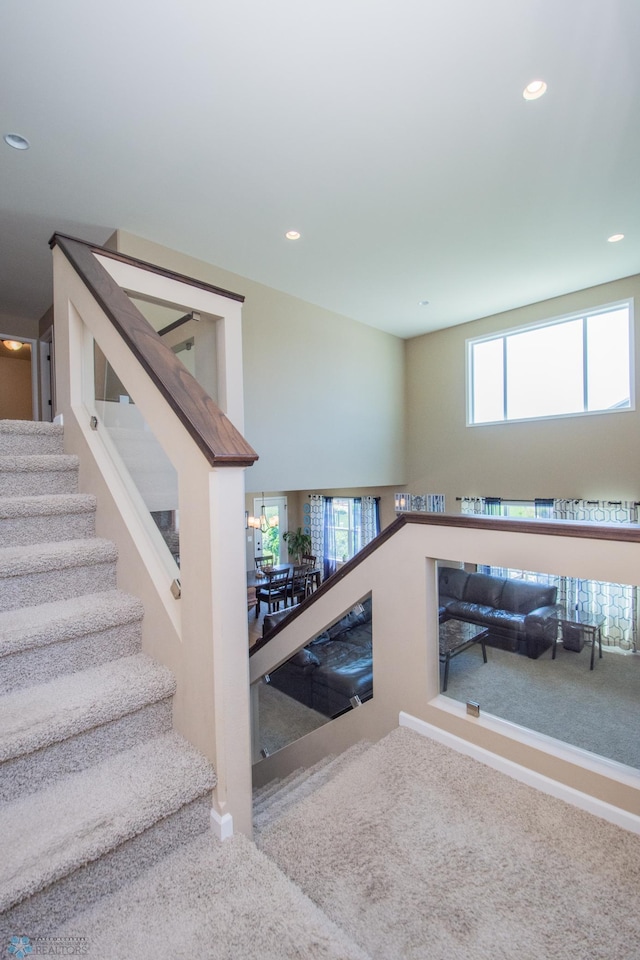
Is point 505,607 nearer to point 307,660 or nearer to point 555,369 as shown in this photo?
point 307,660

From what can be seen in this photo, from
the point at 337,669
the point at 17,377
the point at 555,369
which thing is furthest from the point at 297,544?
the point at 337,669

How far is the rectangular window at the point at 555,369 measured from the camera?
5770 mm

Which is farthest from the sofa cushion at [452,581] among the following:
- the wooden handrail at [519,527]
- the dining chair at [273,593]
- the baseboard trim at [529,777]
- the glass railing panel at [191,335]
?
the dining chair at [273,593]

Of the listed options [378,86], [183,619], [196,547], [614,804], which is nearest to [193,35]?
[378,86]

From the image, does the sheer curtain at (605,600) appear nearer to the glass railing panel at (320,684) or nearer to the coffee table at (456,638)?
the coffee table at (456,638)

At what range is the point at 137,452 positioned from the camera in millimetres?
1882

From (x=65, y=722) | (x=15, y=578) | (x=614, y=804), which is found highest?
(x=15, y=578)

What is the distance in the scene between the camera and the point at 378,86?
273cm

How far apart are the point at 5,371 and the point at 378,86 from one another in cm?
694

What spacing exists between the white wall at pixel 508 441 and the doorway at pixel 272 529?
14.1 ft

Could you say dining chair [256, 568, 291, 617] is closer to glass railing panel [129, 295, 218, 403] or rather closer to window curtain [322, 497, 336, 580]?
window curtain [322, 497, 336, 580]

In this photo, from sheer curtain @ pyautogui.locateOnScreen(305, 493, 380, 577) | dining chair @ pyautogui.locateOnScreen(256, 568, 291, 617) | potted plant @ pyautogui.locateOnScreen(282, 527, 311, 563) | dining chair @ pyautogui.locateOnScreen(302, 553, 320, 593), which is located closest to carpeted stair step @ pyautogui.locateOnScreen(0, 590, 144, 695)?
dining chair @ pyautogui.locateOnScreen(256, 568, 291, 617)

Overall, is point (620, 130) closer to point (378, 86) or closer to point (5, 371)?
point (378, 86)

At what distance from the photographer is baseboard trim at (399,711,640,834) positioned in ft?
4.81
